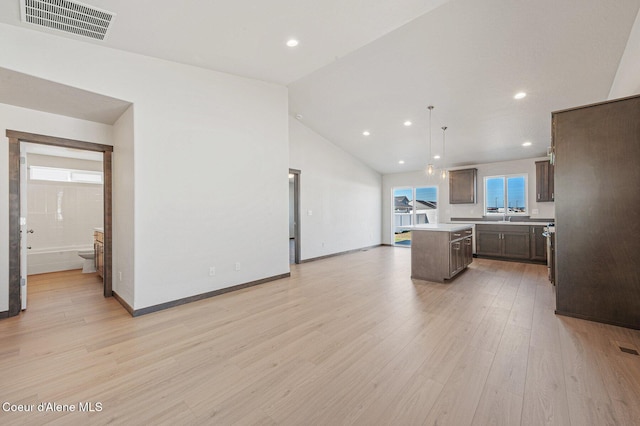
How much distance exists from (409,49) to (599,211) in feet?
9.64

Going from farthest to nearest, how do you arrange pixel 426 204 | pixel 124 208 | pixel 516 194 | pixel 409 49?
pixel 426 204 < pixel 516 194 < pixel 409 49 < pixel 124 208

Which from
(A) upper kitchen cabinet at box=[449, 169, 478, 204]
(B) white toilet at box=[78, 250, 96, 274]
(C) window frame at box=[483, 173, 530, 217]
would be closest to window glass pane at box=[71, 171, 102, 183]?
Answer: (B) white toilet at box=[78, 250, 96, 274]

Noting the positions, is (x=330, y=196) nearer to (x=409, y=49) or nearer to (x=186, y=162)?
(x=409, y=49)

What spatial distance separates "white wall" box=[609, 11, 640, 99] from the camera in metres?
2.69

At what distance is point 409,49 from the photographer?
3590 millimetres

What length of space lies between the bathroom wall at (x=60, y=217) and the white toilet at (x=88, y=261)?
432 millimetres

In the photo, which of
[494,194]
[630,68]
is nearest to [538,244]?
[494,194]

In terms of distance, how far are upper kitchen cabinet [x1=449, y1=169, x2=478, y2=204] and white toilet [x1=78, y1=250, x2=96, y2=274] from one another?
8.69 metres

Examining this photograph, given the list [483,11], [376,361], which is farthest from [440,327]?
[483,11]

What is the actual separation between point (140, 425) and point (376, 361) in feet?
5.24

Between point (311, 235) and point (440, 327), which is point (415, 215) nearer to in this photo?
point (311, 235)

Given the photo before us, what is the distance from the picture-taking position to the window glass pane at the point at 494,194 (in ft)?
23.0

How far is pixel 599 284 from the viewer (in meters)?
2.75

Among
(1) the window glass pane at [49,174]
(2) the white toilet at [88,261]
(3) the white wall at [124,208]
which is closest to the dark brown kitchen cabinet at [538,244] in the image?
(3) the white wall at [124,208]
